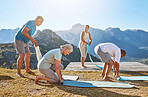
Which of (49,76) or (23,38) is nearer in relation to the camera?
(49,76)

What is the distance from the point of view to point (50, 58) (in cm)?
290

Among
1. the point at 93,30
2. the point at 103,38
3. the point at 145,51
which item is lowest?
the point at 145,51

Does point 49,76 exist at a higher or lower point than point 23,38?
lower

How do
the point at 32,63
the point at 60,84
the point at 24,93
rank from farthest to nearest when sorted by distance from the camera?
the point at 32,63
the point at 60,84
the point at 24,93

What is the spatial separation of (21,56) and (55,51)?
1.12 m

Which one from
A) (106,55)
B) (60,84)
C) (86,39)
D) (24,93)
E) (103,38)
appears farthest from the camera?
(103,38)

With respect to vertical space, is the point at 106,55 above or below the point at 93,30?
below

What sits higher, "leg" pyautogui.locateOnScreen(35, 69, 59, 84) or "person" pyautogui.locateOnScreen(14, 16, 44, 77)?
"person" pyautogui.locateOnScreen(14, 16, 44, 77)

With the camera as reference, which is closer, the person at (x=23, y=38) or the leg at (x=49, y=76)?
the leg at (x=49, y=76)

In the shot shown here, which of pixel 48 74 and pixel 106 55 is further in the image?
pixel 106 55

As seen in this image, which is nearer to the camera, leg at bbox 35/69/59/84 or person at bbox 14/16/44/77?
leg at bbox 35/69/59/84

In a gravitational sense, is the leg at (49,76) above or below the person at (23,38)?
below

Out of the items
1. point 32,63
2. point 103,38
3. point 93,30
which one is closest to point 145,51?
point 103,38

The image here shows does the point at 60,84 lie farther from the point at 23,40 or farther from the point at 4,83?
the point at 23,40
